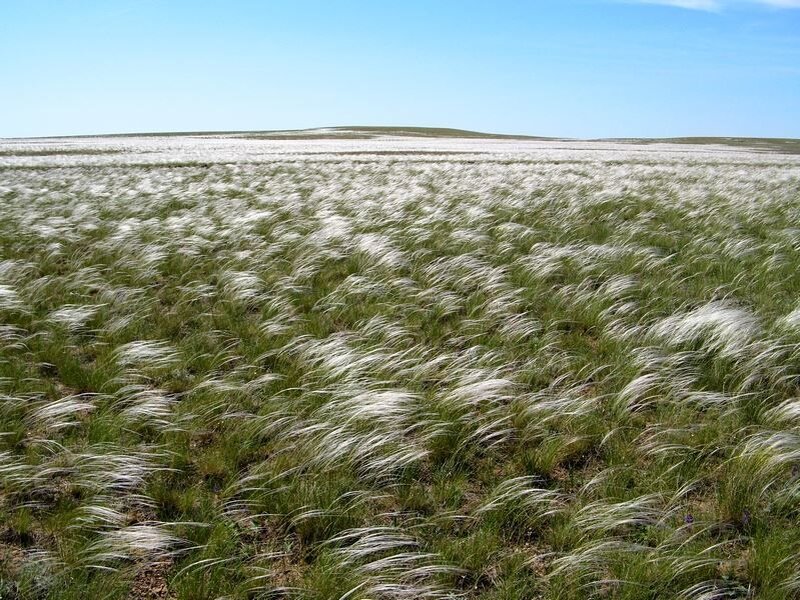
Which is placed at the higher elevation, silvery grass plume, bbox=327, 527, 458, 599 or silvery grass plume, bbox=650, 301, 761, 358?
silvery grass plume, bbox=650, 301, 761, 358

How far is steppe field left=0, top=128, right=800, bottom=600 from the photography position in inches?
96.0

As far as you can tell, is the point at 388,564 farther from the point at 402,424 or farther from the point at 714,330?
the point at 714,330

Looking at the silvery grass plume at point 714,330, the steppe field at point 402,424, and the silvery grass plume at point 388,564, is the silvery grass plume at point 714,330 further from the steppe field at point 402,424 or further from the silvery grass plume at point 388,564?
the silvery grass plume at point 388,564

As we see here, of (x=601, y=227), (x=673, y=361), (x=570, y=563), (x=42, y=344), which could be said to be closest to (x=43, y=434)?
(x=42, y=344)

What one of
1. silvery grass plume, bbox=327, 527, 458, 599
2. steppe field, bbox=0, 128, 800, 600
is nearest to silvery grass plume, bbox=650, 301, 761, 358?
steppe field, bbox=0, 128, 800, 600

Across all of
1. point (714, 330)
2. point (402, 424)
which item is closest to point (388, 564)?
point (402, 424)

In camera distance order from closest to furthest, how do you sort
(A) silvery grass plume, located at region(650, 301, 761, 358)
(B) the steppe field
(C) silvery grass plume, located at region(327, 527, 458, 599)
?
(C) silvery grass plume, located at region(327, 527, 458, 599) → (B) the steppe field → (A) silvery grass plume, located at region(650, 301, 761, 358)

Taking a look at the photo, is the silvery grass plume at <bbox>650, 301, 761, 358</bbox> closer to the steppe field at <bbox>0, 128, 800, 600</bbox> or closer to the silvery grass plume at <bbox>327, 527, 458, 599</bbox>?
the steppe field at <bbox>0, 128, 800, 600</bbox>

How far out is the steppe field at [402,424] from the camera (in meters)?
2.44

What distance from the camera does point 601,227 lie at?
9.91m

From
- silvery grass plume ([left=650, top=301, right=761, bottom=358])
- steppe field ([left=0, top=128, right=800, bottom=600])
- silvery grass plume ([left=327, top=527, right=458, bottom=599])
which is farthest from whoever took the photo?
silvery grass plume ([left=650, top=301, right=761, bottom=358])

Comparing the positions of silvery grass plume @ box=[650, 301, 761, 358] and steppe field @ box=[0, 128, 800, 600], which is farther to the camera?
silvery grass plume @ box=[650, 301, 761, 358]

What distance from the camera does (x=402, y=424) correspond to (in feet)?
11.6

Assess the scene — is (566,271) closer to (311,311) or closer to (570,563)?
(311,311)
